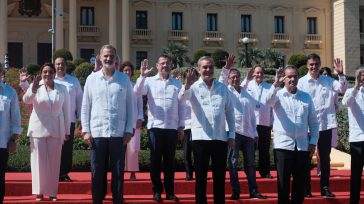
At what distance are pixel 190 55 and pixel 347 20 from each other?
514 inches

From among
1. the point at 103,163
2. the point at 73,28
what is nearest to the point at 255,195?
the point at 103,163

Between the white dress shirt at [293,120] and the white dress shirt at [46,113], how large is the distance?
3081mm

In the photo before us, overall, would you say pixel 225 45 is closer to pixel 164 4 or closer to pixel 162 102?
pixel 164 4

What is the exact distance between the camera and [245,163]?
31.1 feet

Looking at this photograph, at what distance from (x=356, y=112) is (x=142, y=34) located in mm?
38560

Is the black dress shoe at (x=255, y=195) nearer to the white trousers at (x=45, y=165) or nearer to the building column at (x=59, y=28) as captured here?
the white trousers at (x=45, y=165)

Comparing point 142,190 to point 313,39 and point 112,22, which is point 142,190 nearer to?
point 112,22

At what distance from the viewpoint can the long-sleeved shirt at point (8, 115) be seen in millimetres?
7914

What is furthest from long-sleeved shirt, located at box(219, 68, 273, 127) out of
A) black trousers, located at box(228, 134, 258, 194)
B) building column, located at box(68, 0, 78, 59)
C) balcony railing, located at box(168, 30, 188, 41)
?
balcony railing, located at box(168, 30, 188, 41)

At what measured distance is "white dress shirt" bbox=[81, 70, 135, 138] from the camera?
7.68 meters

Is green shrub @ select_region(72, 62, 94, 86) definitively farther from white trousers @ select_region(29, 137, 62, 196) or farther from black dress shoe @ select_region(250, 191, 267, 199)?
black dress shoe @ select_region(250, 191, 267, 199)

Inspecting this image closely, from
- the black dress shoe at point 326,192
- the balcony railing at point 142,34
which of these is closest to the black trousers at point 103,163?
the black dress shoe at point 326,192

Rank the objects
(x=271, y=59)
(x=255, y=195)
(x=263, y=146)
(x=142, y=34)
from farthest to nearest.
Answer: (x=142, y=34), (x=271, y=59), (x=263, y=146), (x=255, y=195)

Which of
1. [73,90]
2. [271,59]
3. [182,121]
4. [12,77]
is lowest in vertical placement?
[182,121]
